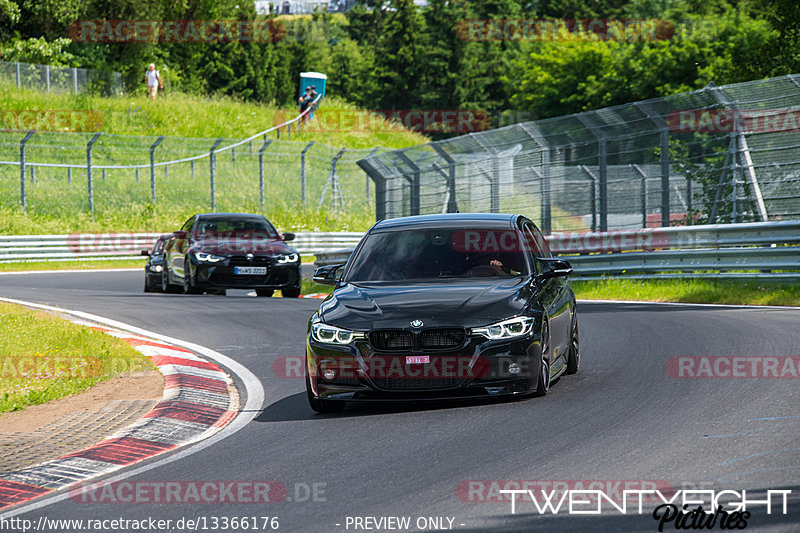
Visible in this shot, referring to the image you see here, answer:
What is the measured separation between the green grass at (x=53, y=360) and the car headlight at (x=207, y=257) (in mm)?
5507

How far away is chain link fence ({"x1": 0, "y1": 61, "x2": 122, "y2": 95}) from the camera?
48625mm

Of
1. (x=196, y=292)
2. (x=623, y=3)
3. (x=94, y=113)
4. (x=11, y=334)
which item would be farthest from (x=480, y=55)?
(x=11, y=334)

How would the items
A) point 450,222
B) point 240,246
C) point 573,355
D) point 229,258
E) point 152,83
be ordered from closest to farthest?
point 450,222 < point 573,355 < point 229,258 < point 240,246 < point 152,83

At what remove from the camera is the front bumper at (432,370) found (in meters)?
7.91

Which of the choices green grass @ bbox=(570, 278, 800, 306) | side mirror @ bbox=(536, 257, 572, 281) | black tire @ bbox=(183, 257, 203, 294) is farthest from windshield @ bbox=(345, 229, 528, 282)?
black tire @ bbox=(183, 257, 203, 294)

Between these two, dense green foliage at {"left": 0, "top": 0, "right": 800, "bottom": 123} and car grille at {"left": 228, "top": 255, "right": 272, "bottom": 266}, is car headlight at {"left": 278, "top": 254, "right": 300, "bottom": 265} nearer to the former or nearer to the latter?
→ car grille at {"left": 228, "top": 255, "right": 272, "bottom": 266}

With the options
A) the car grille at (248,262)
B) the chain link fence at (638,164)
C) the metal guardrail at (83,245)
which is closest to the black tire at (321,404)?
the car grille at (248,262)

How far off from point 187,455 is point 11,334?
6.16 metres

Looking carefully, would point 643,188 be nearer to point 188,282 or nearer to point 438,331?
point 188,282

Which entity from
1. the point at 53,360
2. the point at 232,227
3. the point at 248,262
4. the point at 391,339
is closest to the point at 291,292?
the point at 248,262

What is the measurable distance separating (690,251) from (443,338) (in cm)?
1121

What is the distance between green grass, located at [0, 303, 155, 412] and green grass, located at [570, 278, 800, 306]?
909 centimetres

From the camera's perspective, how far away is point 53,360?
10812 mm

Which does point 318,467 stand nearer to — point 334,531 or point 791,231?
point 334,531
